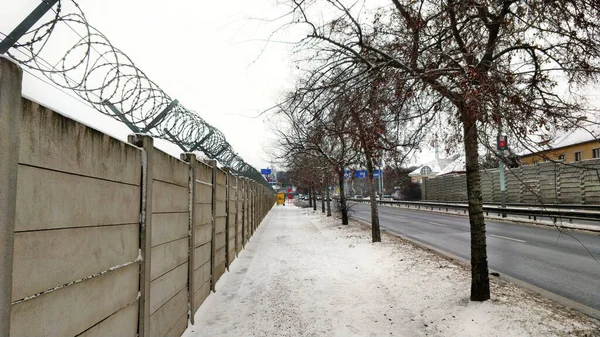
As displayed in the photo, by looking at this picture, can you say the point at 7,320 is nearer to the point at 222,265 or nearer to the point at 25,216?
the point at 25,216

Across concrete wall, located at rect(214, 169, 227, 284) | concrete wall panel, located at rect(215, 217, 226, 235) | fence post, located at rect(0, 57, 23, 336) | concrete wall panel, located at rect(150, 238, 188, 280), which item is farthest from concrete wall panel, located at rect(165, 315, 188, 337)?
fence post, located at rect(0, 57, 23, 336)

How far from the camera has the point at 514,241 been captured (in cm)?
1212

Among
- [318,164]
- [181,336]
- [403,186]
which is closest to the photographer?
[181,336]

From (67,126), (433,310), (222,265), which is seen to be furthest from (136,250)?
(222,265)

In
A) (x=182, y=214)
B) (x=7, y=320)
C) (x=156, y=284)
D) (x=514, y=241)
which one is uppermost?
(x=182, y=214)

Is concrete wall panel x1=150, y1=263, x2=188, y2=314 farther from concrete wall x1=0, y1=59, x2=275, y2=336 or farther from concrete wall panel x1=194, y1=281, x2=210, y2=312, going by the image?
concrete wall panel x1=194, y1=281, x2=210, y2=312

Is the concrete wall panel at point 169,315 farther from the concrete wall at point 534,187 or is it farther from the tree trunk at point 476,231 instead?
the concrete wall at point 534,187

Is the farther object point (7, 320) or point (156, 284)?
point (156, 284)

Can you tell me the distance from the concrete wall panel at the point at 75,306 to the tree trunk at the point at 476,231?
4.51 metres

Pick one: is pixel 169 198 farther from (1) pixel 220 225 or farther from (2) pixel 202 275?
(1) pixel 220 225

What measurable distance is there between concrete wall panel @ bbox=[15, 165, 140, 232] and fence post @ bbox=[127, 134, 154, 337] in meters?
0.26

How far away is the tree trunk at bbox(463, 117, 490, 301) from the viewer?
4.98 meters

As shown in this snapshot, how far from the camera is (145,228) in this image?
278 cm

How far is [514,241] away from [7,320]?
1389 cm
